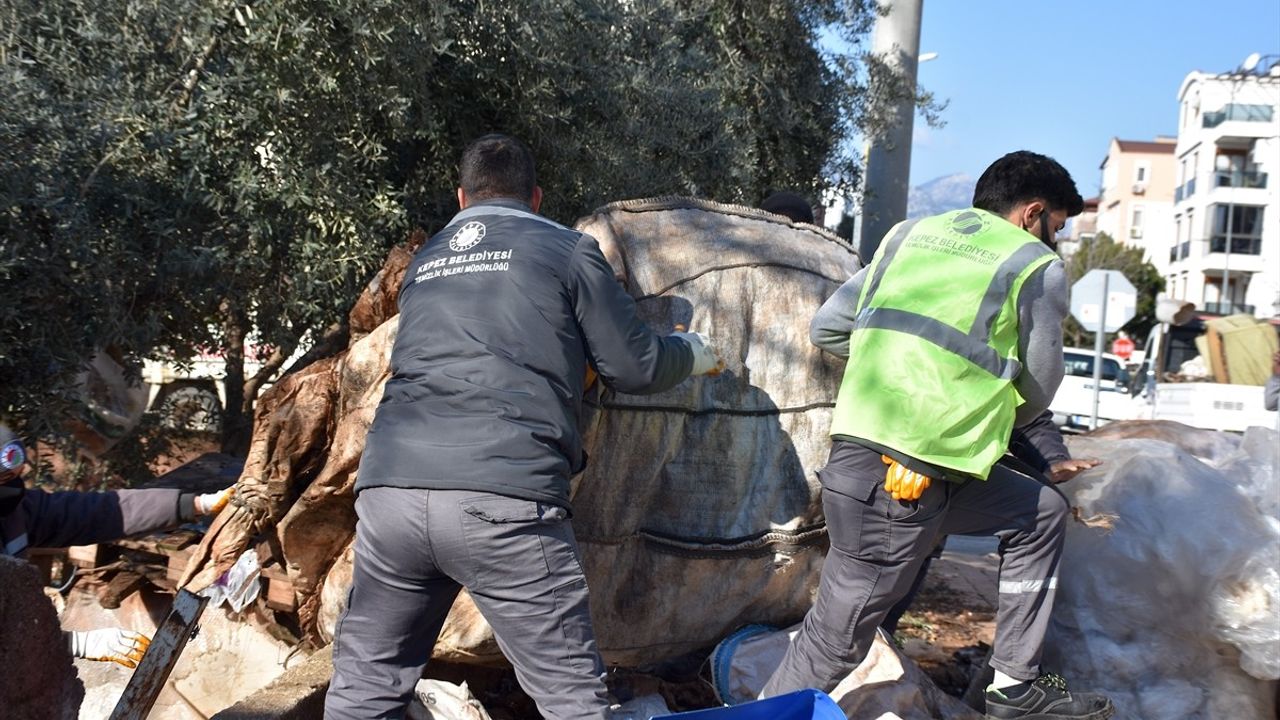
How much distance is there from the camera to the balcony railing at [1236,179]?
49094 millimetres

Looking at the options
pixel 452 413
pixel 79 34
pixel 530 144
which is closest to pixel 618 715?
pixel 452 413

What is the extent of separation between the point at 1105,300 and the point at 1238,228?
41429 mm

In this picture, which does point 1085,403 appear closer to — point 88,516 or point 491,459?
point 88,516

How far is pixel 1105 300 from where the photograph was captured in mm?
14180

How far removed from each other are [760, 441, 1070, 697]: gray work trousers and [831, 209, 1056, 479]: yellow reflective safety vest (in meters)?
0.13

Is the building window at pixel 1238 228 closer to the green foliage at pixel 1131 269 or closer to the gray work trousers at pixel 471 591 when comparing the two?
the green foliage at pixel 1131 269

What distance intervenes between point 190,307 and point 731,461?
225 cm

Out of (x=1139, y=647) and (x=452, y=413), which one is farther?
(x=1139, y=647)

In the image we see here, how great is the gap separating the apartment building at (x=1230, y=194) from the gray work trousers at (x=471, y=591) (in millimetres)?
50709

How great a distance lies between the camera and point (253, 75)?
4039mm

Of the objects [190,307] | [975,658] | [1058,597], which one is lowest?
[975,658]

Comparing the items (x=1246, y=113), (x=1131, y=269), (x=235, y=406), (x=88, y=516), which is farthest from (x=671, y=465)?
(x=1246, y=113)

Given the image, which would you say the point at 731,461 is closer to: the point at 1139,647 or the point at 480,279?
the point at 480,279

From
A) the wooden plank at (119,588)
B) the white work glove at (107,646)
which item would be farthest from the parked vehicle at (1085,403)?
the white work glove at (107,646)
